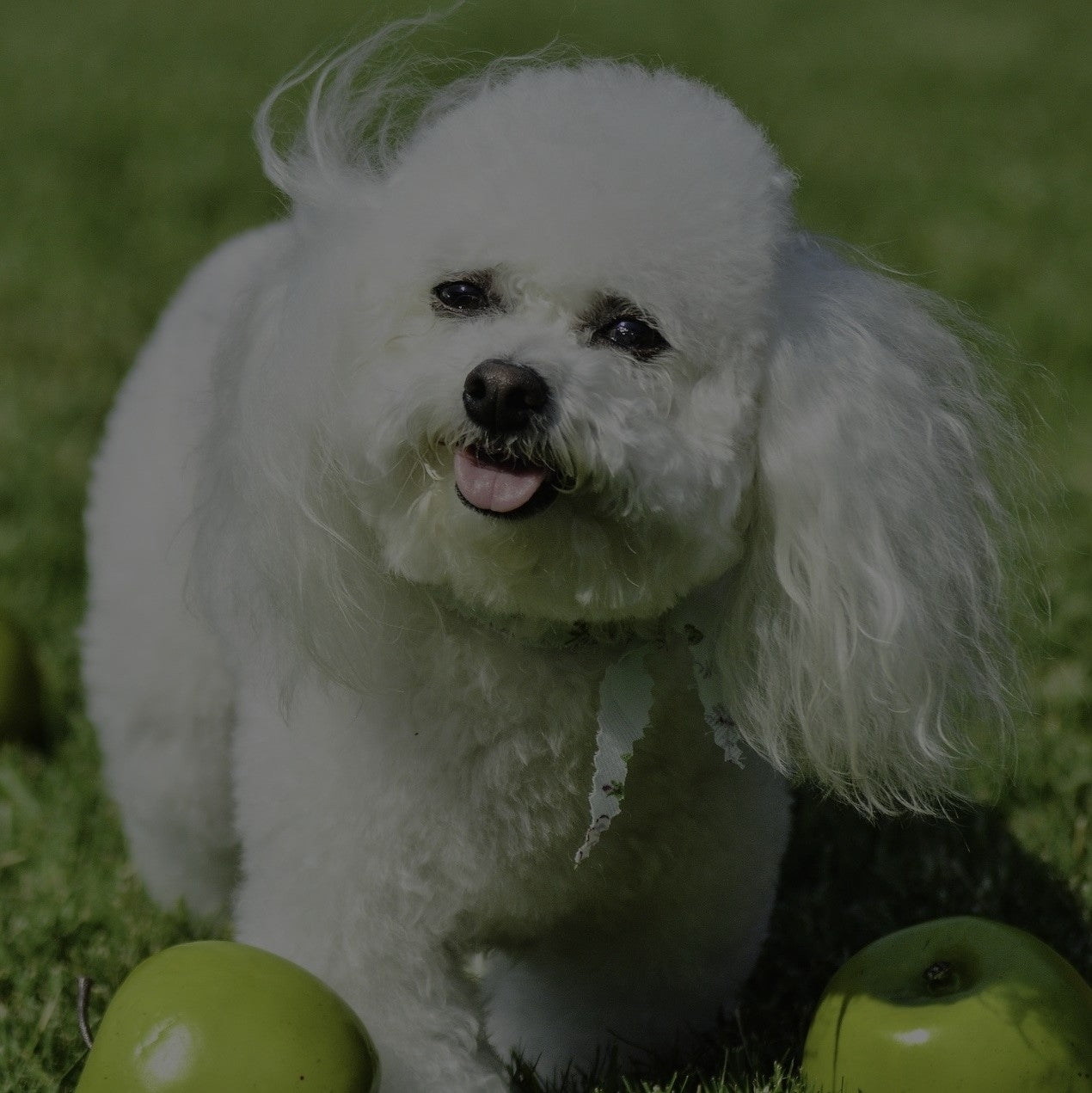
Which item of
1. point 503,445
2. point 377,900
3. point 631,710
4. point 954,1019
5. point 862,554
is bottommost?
point 377,900

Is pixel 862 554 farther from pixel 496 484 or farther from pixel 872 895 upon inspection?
pixel 872 895

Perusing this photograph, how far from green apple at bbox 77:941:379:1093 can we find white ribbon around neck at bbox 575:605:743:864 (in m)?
0.38

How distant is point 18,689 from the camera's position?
133 inches

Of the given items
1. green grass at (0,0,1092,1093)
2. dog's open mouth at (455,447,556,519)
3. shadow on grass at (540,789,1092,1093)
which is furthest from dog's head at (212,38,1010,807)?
shadow on grass at (540,789,1092,1093)

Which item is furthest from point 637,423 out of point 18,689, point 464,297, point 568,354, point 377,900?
point 18,689

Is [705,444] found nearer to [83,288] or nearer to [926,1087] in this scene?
[926,1087]

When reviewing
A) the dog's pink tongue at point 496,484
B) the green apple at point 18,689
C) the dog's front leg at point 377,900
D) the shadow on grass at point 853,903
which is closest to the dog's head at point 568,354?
the dog's pink tongue at point 496,484

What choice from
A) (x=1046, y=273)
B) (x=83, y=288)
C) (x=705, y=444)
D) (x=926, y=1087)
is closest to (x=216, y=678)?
(x=705, y=444)

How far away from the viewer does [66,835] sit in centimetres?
311

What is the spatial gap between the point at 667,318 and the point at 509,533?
0.35 metres

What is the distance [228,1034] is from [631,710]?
2.10 feet

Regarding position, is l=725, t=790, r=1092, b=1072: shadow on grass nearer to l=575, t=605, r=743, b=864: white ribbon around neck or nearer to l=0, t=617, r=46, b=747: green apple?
l=575, t=605, r=743, b=864: white ribbon around neck

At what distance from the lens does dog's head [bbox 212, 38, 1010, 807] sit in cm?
196

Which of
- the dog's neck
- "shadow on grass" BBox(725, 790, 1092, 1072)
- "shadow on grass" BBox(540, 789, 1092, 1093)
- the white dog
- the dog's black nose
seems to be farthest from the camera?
"shadow on grass" BBox(725, 790, 1092, 1072)
